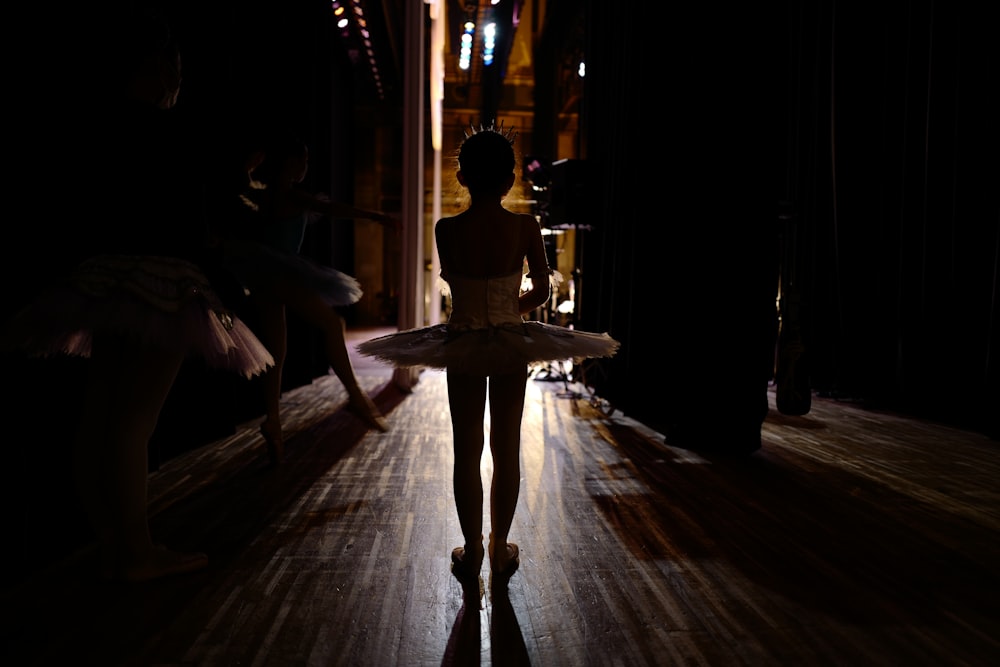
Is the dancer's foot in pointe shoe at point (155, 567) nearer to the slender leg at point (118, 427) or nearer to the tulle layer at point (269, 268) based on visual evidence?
the slender leg at point (118, 427)

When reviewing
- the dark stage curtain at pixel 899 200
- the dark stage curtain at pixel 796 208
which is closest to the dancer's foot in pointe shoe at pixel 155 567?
the dark stage curtain at pixel 796 208

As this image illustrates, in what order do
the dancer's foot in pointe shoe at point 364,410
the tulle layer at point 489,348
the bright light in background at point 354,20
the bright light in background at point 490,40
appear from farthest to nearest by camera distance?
the bright light in background at point 490,40, the bright light in background at point 354,20, the dancer's foot in pointe shoe at point 364,410, the tulle layer at point 489,348

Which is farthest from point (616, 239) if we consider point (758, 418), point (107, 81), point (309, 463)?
point (107, 81)

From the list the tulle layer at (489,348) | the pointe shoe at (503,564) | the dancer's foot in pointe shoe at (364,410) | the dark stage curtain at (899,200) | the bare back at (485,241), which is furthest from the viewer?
the dark stage curtain at (899,200)

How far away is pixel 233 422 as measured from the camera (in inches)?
157

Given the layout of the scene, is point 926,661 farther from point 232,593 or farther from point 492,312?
point 232,593

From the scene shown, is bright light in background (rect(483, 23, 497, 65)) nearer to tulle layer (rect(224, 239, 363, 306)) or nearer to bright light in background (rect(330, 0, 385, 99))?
bright light in background (rect(330, 0, 385, 99))

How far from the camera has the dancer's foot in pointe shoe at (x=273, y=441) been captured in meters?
3.15

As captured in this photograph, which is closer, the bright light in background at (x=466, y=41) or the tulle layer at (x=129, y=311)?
the tulle layer at (x=129, y=311)

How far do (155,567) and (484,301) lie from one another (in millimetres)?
1174

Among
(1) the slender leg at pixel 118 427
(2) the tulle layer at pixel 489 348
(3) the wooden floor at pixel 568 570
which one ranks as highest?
(2) the tulle layer at pixel 489 348

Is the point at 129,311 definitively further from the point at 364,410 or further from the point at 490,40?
the point at 490,40

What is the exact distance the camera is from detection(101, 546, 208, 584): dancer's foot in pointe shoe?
5.95 feet

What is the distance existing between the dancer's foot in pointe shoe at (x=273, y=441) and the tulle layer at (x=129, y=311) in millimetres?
1423
